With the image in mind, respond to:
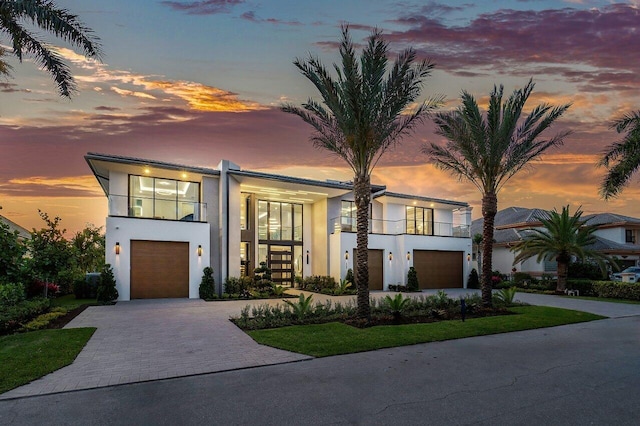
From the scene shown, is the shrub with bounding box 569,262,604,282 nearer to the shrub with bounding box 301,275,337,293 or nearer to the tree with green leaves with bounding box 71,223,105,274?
the shrub with bounding box 301,275,337,293

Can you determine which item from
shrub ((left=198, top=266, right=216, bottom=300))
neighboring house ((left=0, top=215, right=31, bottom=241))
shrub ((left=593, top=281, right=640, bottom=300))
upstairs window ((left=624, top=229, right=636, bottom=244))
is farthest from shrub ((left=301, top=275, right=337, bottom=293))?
upstairs window ((left=624, top=229, right=636, bottom=244))

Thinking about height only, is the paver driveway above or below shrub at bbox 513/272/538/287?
above

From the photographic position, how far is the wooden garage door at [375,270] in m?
24.9

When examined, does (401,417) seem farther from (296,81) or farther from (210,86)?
(210,86)

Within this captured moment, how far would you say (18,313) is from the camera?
11250mm

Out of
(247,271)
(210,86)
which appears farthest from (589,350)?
(247,271)

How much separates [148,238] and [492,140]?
1542 cm

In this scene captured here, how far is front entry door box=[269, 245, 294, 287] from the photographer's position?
24.6 meters

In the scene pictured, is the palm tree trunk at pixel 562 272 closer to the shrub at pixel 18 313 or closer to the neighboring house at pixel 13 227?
the shrub at pixel 18 313

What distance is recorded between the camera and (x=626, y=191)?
16.2m

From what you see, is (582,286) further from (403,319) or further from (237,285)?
(237,285)

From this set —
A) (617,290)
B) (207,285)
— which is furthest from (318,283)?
(617,290)

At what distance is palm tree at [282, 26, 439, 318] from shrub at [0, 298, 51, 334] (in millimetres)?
9418

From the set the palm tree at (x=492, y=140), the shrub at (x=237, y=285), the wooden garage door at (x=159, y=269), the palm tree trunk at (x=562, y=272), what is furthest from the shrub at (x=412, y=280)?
the wooden garage door at (x=159, y=269)
